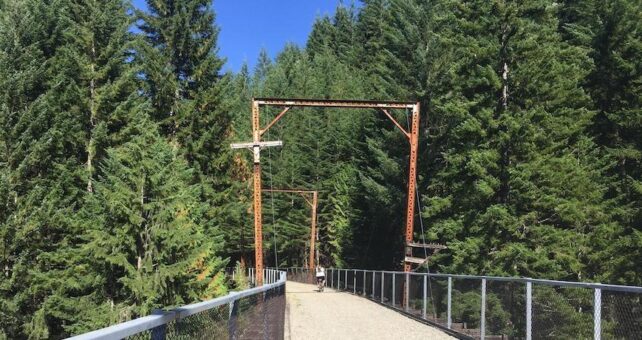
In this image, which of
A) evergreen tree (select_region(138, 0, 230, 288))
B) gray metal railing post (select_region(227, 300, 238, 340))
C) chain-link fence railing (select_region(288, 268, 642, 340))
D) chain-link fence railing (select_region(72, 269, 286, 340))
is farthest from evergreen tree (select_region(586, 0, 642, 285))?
gray metal railing post (select_region(227, 300, 238, 340))

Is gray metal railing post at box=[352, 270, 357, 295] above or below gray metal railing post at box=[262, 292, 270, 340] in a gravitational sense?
below

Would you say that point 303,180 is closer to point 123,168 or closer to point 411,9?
point 411,9

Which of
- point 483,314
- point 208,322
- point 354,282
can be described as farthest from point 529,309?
point 354,282

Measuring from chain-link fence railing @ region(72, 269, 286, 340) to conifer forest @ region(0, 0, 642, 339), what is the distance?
14.5m

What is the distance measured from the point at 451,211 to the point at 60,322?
19769mm

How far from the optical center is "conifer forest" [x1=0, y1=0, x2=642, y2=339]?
24016 millimetres

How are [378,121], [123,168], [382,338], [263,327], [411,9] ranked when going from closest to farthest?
[263,327], [382,338], [123,168], [411,9], [378,121]

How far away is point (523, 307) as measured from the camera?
10.1 m

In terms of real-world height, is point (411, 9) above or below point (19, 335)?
above

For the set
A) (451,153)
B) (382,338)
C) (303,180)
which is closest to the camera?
(382,338)

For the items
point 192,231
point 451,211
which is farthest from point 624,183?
point 192,231

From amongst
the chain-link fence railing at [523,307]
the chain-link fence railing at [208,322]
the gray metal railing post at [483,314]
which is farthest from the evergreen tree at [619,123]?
the chain-link fence railing at [208,322]

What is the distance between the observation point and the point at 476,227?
28359mm

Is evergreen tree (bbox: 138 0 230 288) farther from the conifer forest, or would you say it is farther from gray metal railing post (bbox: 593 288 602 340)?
gray metal railing post (bbox: 593 288 602 340)
